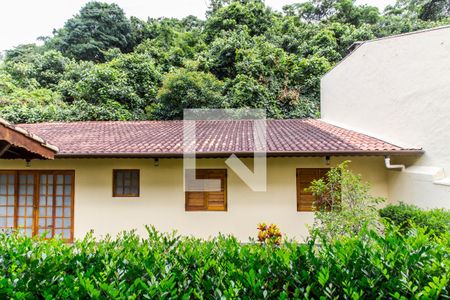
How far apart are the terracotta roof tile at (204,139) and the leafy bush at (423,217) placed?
5.25 feet

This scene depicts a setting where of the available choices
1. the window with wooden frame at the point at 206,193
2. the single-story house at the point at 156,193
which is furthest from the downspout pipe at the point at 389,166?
the window with wooden frame at the point at 206,193

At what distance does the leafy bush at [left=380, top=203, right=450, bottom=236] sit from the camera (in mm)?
4879

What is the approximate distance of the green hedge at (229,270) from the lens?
229cm

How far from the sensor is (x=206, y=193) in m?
8.43

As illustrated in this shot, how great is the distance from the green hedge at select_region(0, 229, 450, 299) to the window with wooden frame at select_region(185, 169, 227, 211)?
5292mm

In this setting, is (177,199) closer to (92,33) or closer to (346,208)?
(346,208)

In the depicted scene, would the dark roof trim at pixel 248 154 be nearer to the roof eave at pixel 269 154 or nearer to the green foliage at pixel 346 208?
the roof eave at pixel 269 154

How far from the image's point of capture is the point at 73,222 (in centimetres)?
841

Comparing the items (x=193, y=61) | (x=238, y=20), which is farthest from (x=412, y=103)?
(x=238, y=20)

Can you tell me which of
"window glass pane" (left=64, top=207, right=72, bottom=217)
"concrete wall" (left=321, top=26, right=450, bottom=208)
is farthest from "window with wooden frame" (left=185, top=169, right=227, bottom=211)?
"concrete wall" (left=321, top=26, right=450, bottom=208)

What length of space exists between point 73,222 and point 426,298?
29.0 ft

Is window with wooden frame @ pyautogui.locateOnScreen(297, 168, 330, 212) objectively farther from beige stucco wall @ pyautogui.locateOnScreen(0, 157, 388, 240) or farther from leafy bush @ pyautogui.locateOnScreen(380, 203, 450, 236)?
leafy bush @ pyautogui.locateOnScreen(380, 203, 450, 236)

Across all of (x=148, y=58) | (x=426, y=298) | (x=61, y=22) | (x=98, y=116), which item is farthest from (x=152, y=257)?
(x=61, y=22)

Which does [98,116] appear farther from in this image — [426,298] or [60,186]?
[426,298]
